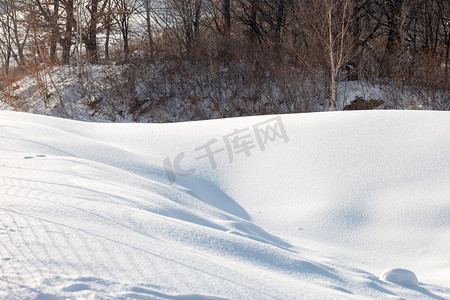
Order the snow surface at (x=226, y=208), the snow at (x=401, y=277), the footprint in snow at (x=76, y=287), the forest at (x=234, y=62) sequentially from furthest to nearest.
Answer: the forest at (x=234, y=62) → the snow at (x=401, y=277) → the snow surface at (x=226, y=208) → the footprint in snow at (x=76, y=287)

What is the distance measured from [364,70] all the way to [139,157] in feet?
34.5

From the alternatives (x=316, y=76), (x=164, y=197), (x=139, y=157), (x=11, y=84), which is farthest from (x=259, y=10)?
(x=164, y=197)

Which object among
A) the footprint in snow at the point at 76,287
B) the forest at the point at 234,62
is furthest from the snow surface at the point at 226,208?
the forest at the point at 234,62

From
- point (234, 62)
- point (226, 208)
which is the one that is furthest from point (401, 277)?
point (234, 62)

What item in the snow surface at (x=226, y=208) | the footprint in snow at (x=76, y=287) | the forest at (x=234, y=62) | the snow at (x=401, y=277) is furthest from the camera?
the forest at (x=234, y=62)

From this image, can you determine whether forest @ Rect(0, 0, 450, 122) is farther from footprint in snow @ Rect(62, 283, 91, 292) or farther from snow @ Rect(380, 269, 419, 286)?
footprint in snow @ Rect(62, 283, 91, 292)

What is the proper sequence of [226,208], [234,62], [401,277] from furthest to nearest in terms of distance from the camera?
[234,62] < [226,208] < [401,277]

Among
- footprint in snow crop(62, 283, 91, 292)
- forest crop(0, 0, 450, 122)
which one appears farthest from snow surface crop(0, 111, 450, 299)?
forest crop(0, 0, 450, 122)

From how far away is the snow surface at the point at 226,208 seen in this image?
2197 mm

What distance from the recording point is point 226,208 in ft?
15.3

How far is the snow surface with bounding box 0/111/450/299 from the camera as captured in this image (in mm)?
2197

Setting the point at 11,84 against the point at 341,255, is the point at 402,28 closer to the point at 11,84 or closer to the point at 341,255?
the point at 341,255

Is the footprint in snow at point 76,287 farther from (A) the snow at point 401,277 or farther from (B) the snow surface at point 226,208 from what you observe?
(A) the snow at point 401,277

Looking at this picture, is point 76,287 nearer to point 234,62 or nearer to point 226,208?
point 226,208
